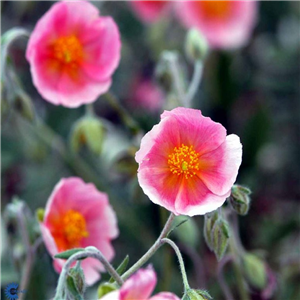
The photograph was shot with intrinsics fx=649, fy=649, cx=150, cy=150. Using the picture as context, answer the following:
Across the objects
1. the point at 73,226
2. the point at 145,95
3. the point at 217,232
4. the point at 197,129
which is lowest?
the point at 145,95

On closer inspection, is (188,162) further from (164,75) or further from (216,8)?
(216,8)

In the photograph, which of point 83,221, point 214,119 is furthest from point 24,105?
point 214,119

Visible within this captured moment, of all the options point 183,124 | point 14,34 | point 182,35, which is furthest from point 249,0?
point 183,124

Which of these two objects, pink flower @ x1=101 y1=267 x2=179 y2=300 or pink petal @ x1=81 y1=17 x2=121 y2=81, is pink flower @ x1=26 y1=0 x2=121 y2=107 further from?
pink flower @ x1=101 y1=267 x2=179 y2=300

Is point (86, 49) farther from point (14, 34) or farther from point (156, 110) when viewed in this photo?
point (156, 110)

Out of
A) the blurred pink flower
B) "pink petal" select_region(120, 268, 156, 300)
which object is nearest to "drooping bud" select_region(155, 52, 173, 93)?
the blurred pink flower

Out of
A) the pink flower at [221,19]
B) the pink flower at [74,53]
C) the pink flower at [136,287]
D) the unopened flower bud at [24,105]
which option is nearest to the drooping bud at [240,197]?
the pink flower at [136,287]

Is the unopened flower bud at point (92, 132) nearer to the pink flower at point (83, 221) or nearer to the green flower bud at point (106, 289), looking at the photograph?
the pink flower at point (83, 221)
